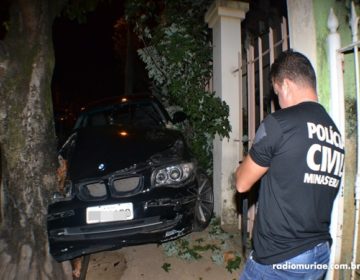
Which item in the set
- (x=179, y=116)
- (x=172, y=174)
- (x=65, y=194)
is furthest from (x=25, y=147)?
(x=179, y=116)

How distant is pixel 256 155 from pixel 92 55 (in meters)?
28.3

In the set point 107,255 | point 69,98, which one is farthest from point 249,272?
point 69,98

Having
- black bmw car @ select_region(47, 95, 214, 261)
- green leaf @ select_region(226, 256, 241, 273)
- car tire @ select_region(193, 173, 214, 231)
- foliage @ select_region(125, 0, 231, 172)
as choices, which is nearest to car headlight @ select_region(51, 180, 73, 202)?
black bmw car @ select_region(47, 95, 214, 261)

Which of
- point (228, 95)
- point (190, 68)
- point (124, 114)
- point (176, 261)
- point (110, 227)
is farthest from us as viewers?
point (190, 68)

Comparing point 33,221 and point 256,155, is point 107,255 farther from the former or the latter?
point 256,155

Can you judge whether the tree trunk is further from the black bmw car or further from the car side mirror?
the car side mirror

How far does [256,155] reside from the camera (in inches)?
66.9

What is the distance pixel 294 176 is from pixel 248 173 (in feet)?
0.75

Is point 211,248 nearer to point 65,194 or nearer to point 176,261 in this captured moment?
point 176,261

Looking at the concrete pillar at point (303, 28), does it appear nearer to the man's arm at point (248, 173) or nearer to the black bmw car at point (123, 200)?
the man's arm at point (248, 173)

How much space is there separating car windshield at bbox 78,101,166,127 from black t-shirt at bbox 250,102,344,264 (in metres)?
3.29

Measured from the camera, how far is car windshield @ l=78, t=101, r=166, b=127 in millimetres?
4945

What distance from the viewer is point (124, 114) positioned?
16.7 feet

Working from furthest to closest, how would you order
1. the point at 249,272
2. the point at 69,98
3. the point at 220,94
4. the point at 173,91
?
1. the point at 69,98
2. the point at 173,91
3. the point at 220,94
4. the point at 249,272
